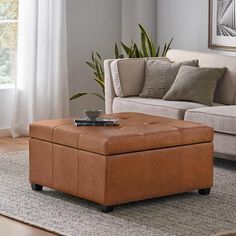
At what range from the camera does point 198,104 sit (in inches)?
242

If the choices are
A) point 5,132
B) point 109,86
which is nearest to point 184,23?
point 109,86

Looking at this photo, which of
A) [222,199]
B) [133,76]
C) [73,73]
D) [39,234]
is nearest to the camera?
[39,234]

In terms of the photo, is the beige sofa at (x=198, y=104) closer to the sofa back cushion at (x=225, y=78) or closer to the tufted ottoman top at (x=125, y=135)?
the sofa back cushion at (x=225, y=78)

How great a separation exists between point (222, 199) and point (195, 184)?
192 millimetres

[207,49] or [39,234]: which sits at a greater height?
[207,49]

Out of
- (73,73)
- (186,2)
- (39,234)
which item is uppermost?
(186,2)

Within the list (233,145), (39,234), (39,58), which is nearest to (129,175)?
(39,234)

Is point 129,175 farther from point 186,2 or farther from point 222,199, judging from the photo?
point 186,2

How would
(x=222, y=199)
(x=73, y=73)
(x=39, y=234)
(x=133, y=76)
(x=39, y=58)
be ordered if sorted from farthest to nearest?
(x=73, y=73), (x=39, y=58), (x=133, y=76), (x=222, y=199), (x=39, y=234)

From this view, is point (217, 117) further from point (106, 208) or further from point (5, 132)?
point (5, 132)

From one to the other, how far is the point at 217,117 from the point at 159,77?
103cm

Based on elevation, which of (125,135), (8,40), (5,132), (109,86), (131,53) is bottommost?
(5,132)

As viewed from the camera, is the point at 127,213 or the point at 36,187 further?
the point at 36,187

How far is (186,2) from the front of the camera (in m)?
7.52
